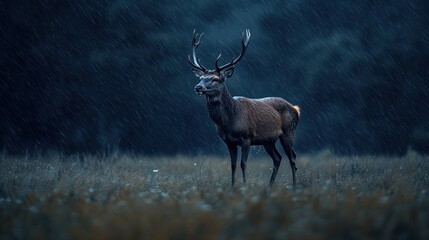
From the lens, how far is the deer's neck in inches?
318

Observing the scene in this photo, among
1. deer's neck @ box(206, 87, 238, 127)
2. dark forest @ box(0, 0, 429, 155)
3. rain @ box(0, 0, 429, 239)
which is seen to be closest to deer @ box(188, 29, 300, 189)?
deer's neck @ box(206, 87, 238, 127)

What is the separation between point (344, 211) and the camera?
3715 mm

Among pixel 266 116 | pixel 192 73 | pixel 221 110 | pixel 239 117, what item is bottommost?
pixel 192 73

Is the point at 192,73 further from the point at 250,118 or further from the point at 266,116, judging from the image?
the point at 250,118

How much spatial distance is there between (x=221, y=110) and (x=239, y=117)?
1.00ft

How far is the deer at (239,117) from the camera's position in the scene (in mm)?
8086

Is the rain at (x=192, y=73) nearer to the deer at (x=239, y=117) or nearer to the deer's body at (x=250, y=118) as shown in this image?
the deer's body at (x=250, y=118)

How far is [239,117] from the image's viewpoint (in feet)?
26.9

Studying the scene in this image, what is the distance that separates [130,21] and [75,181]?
11778 mm

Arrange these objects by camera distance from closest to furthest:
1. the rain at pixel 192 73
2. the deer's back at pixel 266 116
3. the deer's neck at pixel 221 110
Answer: the deer's neck at pixel 221 110
the deer's back at pixel 266 116
the rain at pixel 192 73

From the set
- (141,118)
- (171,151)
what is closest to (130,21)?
(141,118)

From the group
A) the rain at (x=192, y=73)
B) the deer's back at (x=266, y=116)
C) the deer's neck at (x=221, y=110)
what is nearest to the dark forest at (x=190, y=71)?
the rain at (x=192, y=73)

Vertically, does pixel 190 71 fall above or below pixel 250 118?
below

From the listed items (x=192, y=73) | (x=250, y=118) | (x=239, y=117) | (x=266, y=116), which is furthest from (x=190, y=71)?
(x=239, y=117)
